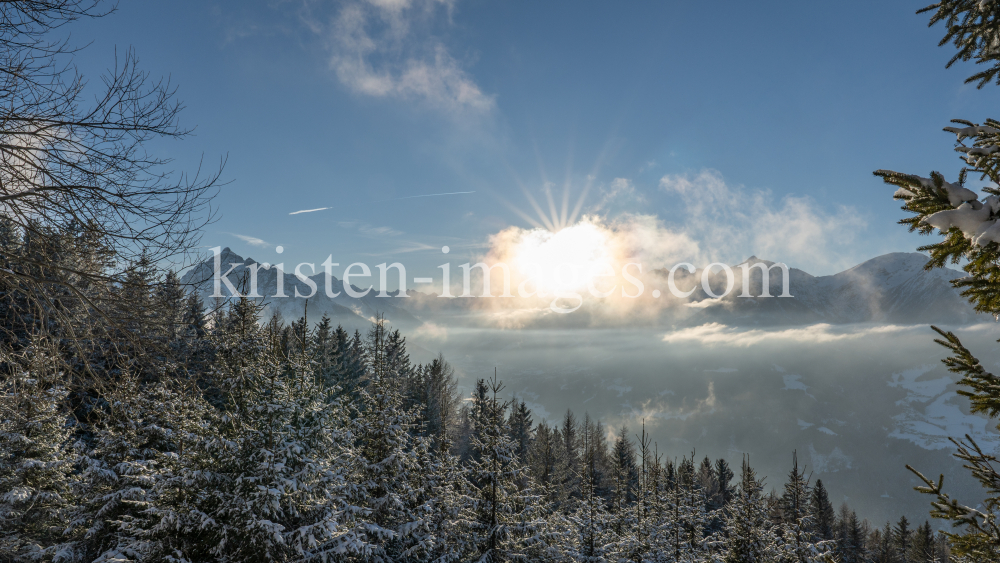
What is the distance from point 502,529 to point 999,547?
607 inches

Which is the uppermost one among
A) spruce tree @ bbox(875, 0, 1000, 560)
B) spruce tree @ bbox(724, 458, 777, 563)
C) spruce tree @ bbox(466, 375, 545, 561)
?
spruce tree @ bbox(875, 0, 1000, 560)

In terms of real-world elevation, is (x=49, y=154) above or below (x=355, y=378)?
above

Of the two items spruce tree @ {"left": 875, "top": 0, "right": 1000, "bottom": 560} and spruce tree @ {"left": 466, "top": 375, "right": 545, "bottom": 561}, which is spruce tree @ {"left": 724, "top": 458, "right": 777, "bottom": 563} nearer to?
spruce tree @ {"left": 466, "top": 375, "right": 545, "bottom": 561}

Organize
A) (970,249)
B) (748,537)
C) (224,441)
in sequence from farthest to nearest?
(748,537), (224,441), (970,249)

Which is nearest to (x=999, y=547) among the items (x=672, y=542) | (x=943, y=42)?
(x=943, y=42)

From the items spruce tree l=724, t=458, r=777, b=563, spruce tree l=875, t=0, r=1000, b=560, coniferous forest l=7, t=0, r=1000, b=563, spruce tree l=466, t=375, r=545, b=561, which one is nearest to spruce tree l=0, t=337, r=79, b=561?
coniferous forest l=7, t=0, r=1000, b=563

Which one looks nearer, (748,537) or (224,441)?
(224,441)

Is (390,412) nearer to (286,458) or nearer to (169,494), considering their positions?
(286,458)

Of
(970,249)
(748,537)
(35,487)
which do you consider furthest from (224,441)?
(748,537)

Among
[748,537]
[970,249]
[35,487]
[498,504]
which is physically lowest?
[748,537]

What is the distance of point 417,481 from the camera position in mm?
18078

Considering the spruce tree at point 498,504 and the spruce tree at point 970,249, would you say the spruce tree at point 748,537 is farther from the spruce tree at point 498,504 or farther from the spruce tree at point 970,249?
the spruce tree at point 970,249

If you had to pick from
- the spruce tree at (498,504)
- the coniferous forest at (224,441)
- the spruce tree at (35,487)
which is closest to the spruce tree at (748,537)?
the coniferous forest at (224,441)

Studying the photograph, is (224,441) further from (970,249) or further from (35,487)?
(970,249)
